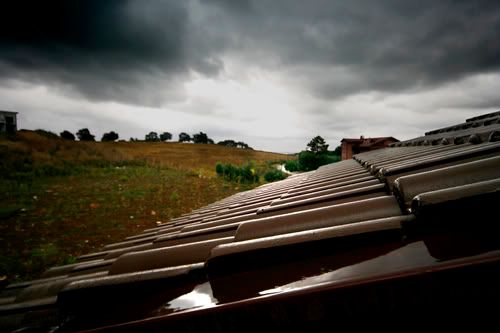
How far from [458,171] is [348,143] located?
32.4 metres

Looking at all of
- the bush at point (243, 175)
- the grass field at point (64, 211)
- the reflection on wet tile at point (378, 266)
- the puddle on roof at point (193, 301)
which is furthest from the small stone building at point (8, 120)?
the reflection on wet tile at point (378, 266)

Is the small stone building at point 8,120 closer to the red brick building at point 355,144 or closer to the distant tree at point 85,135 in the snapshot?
the distant tree at point 85,135

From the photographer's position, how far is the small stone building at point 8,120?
44.1 meters

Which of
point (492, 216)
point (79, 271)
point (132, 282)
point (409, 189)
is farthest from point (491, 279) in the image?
point (79, 271)

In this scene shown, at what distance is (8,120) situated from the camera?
147ft

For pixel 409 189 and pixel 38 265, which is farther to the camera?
pixel 38 265

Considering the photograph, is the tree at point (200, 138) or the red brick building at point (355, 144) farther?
the tree at point (200, 138)

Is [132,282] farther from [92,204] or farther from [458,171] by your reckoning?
[92,204]

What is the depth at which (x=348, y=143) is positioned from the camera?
101ft

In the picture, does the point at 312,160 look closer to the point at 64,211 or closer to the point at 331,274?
the point at 64,211

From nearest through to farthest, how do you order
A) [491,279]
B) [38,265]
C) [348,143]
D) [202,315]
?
[491,279]
[202,315]
[38,265]
[348,143]

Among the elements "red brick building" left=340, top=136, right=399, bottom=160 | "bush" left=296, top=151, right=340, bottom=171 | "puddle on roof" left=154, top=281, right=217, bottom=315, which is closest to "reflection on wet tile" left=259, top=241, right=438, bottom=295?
"puddle on roof" left=154, top=281, right=217, bottom=315

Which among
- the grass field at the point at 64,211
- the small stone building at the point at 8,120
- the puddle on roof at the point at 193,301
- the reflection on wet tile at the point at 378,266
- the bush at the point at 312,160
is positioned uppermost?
the small stone building at the point at 8,120

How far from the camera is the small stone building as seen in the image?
4406 centimetres
